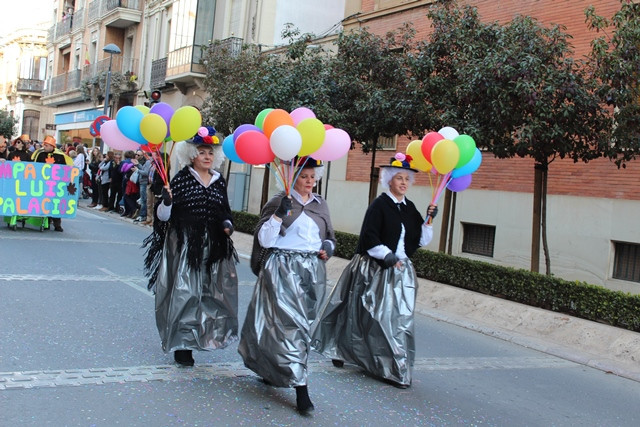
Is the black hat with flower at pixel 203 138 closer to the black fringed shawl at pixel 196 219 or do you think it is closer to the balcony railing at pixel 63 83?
the black fringed shawl at pixel 196 219

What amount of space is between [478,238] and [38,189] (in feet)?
29.3

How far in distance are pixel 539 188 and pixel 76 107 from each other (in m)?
36.2

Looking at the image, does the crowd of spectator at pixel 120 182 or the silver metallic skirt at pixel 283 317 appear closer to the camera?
the silver metallic skirt at pixel 283 317

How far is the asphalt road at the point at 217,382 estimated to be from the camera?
15.2 ft

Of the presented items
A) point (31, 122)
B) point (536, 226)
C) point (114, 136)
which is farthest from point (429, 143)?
point (31, 122)

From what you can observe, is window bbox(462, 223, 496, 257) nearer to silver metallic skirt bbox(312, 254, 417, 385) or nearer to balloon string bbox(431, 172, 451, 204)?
balloon string bbox(431, 172, 451, 204)

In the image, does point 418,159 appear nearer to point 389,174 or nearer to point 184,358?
point 389,174

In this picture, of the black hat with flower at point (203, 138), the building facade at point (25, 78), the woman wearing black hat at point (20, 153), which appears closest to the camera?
the black hat with flower at point (203, 138)

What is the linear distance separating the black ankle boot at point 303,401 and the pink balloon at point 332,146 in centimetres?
167

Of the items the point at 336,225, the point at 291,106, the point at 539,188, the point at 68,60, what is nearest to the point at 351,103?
the point at 291,106

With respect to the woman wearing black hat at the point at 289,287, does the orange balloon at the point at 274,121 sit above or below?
above

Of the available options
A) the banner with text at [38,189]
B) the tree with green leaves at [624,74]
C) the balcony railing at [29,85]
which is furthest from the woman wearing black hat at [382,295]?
the balcony railing at [29,85]

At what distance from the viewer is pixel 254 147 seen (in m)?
5.11

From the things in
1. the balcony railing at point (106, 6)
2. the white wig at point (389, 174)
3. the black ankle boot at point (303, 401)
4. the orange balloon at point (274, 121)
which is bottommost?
the black ankle boot at point (303, 401)
